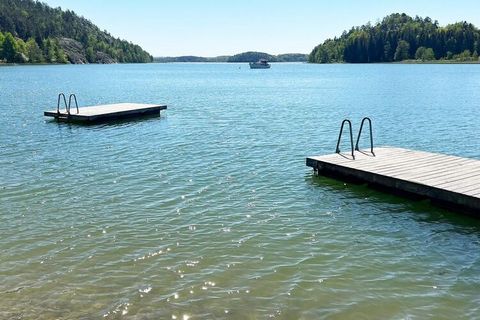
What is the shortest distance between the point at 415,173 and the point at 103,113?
23177 mm

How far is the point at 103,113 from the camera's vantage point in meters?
32.8

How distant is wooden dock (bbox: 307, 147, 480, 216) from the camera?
43.8 ft

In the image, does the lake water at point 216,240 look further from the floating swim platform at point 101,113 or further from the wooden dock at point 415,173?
the floating swim platform at point 101,113

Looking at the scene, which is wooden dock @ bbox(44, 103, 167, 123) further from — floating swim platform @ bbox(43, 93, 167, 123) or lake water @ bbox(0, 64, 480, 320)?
lake water @ bbox(0, 64, 480, 320)

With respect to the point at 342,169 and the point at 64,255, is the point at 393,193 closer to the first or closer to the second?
the point at 342,169

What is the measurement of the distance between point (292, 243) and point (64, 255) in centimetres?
516

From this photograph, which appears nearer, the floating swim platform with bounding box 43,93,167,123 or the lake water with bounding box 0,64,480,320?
the lake water with bounding box 0,64,480,320

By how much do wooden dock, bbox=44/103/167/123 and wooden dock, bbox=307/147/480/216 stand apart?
19115 millimetres

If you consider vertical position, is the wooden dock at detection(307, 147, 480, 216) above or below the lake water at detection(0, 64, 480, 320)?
above

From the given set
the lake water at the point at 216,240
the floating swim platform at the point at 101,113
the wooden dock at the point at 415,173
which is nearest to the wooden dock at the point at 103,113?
the floating swim platform at the point at 101,113

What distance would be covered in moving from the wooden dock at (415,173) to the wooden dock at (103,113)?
19.1 m

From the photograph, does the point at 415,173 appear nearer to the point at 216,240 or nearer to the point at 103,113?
the point at 216,240

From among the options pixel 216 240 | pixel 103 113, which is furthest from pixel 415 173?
pixel 103 113

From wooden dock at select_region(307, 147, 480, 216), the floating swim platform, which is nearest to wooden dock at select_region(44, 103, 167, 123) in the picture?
the floating swim platform
